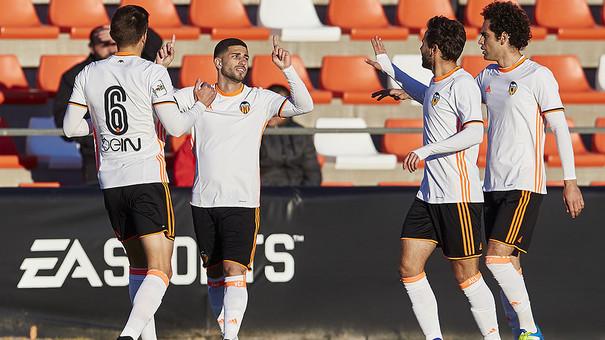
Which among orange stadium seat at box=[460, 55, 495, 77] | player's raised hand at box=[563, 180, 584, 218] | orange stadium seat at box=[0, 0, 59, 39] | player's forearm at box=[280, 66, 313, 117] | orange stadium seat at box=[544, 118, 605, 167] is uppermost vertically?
orange stadium seat at box=[0, 0, 59, 39]

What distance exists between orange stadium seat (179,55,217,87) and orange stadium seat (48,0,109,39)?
42.6 inches

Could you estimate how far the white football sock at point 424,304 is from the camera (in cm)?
774

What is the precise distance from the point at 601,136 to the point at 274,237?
426 centimetres

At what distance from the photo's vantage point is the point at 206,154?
7.94 meters

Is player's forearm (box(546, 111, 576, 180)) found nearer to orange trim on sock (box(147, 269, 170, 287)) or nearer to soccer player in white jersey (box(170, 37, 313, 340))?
soccer player in white jersey (box(170, 37, 313, 340))

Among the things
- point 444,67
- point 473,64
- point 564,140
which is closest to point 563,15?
point 473,64

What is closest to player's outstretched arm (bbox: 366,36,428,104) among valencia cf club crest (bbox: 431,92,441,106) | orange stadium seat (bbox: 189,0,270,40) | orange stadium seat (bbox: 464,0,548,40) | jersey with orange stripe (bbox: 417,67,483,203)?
jersey with orange stripe (bbox: 417,67,483,203)

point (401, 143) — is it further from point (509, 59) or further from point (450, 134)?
point (450, 134)

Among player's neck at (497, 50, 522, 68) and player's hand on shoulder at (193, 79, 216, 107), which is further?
player's neck at (497, 50, 522, 68)

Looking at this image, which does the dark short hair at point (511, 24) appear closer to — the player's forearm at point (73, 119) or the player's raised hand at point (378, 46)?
the player's raised hand at point (378, 46)

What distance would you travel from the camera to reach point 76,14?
40.6 ft

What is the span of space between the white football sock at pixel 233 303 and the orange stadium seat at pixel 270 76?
4.26 m

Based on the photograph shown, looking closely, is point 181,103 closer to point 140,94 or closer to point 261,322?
point 140,94

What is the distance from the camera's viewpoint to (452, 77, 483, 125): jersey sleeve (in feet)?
24.4
